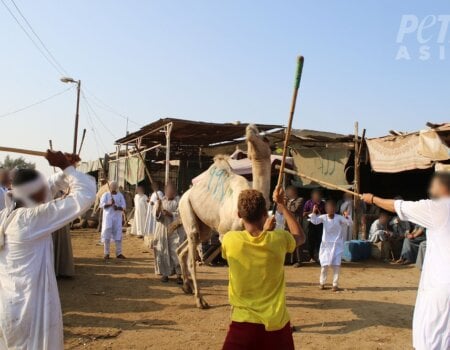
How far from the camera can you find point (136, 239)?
15.8 metres

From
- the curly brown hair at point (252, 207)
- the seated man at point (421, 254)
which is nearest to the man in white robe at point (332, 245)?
the seated man at point (421, 254)

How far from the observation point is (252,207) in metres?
2.93

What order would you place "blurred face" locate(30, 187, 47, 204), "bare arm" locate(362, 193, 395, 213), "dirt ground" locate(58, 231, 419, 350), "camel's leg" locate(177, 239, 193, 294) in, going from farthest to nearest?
"camel's leg" locate(177, 239, 193, 294), "dirt ground" locate(58, 231, 419, 350), "bare arm" locate(362, 193, 395, 213), "blurred face" locate(30, 187, 47, 204)

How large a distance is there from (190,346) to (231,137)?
10.2 metres

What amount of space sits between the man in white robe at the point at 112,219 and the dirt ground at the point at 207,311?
0.90 meters

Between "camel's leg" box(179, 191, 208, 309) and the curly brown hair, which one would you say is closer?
the curly brown hair

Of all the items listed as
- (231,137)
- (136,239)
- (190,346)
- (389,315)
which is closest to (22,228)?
(190,346)

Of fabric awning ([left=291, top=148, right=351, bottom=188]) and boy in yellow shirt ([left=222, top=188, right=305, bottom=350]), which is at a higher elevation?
fabric awning ([left=291, top=148, right=351, bottom=188])

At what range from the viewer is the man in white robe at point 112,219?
1115 cm

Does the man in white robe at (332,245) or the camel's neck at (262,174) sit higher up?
the camel's neck at (262,174)

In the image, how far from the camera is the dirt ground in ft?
17.8

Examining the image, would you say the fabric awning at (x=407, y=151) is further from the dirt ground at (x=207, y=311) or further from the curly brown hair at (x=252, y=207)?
the curly brown hair at (x=252, y=207)

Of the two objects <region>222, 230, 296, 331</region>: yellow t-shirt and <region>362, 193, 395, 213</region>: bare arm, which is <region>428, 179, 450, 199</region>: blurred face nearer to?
Answer: <region>362, 193, 395, 213</region>: bare arm

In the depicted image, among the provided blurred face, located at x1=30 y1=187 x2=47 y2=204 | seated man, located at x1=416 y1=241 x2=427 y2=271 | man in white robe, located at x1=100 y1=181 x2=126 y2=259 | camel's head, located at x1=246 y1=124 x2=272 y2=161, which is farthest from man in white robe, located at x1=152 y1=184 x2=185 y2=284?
blurred face, located at x1=30 y1=187 x2=47 y2=204
